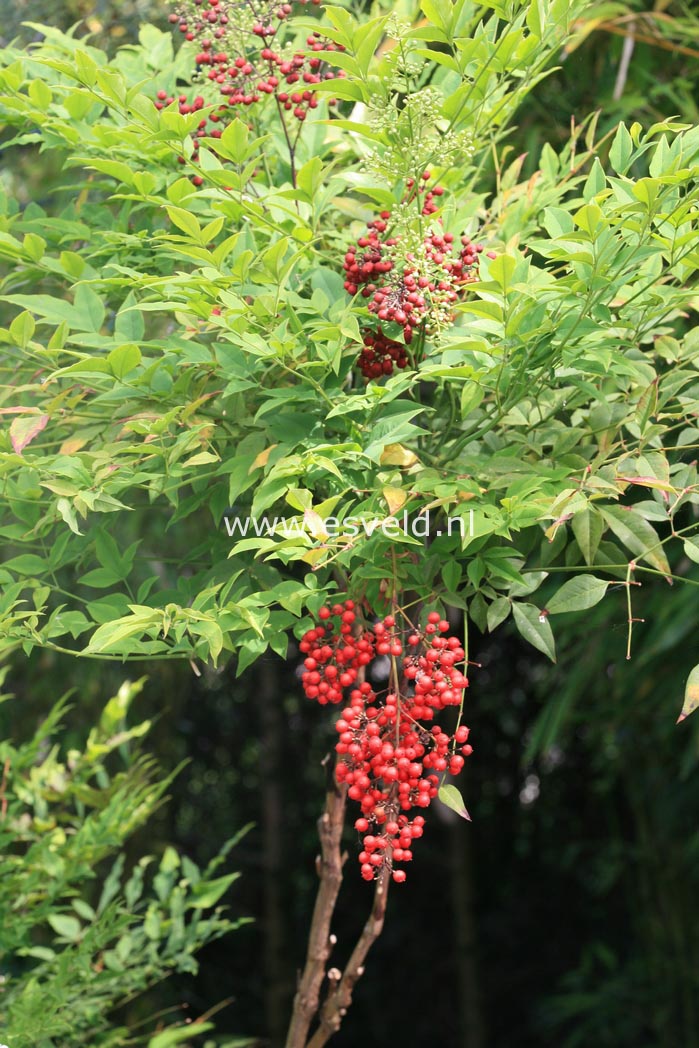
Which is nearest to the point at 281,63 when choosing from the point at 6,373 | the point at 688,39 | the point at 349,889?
the point at 6,373

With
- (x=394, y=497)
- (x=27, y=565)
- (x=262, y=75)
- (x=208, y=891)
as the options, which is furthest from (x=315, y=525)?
(x=208, y=891)

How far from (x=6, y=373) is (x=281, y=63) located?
0.37 meters

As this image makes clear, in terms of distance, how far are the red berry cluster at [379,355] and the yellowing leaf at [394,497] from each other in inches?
5.8

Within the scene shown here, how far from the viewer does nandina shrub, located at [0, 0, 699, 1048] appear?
666mm

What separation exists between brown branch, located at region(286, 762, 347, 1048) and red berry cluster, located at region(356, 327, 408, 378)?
36 centimetres

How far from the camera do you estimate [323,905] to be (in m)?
0.92

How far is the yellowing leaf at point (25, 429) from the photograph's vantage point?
0.69m

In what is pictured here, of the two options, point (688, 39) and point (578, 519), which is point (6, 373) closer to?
point (578, 519)

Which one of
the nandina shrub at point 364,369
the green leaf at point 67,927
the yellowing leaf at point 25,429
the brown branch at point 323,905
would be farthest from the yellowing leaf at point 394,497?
the green leaf at point 67,927

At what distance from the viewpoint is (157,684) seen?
2.42 meters

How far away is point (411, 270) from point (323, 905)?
54cm

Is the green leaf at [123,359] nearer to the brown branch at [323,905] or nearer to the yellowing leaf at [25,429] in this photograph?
the yellowing leaf at [25,429]

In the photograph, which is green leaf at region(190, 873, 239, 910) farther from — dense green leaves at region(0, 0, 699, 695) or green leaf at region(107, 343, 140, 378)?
green leaf at region(107, 343, 140, 378)

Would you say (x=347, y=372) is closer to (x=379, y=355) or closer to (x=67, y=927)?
(x=379, y=355)
